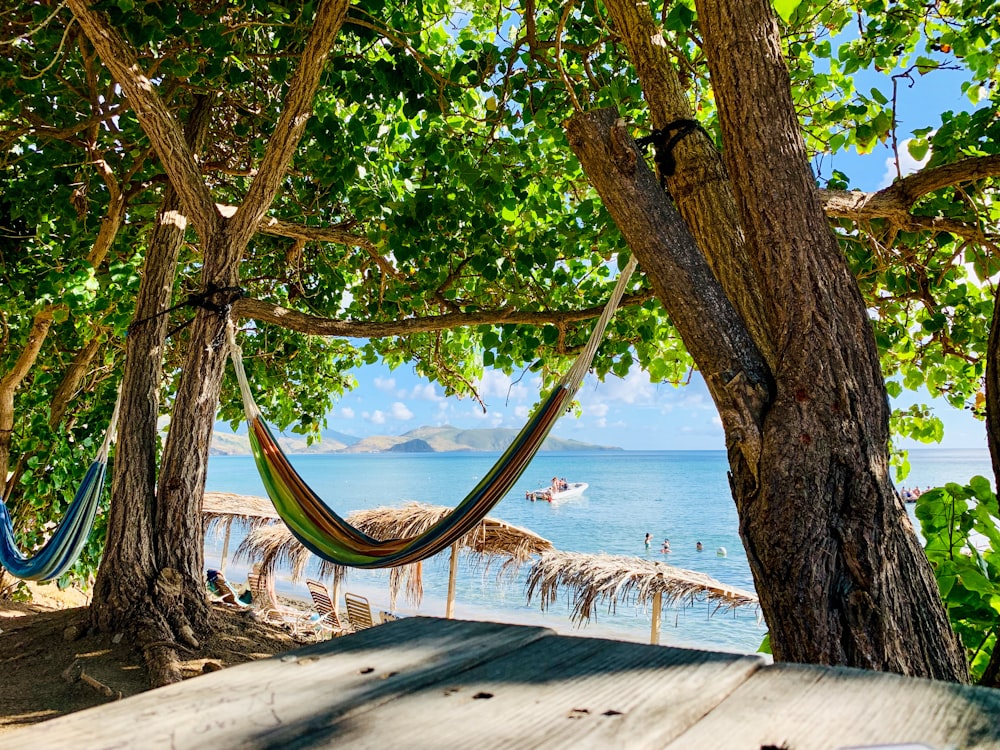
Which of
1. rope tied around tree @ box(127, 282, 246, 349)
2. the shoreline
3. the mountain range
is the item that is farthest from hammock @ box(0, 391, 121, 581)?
the mountain range

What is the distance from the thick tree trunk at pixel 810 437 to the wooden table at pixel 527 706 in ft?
2.53

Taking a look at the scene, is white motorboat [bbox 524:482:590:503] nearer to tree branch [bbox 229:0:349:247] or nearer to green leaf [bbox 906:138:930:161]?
tree branch [bbox 229:0:349:247]

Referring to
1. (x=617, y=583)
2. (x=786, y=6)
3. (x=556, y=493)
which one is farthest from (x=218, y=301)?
(x=556, y=493)

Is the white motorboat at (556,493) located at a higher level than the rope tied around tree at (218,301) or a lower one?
lower

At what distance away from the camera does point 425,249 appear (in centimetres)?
317

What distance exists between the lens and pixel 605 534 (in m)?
29.8

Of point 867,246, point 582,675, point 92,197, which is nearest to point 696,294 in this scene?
point 582,675

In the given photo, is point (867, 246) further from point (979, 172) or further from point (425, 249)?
point (425, 249)

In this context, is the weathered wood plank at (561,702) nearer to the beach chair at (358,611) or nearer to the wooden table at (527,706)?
the wooden table at (527,706)

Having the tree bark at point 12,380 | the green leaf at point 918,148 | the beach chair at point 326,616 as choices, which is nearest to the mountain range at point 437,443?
the beach chair at point 326,616

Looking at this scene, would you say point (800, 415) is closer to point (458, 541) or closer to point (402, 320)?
point (402, 320)

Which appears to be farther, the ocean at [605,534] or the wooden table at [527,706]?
the ocean at [605,534]

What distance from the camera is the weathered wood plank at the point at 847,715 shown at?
0.46 metres

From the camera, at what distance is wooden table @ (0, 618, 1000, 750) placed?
446mm
